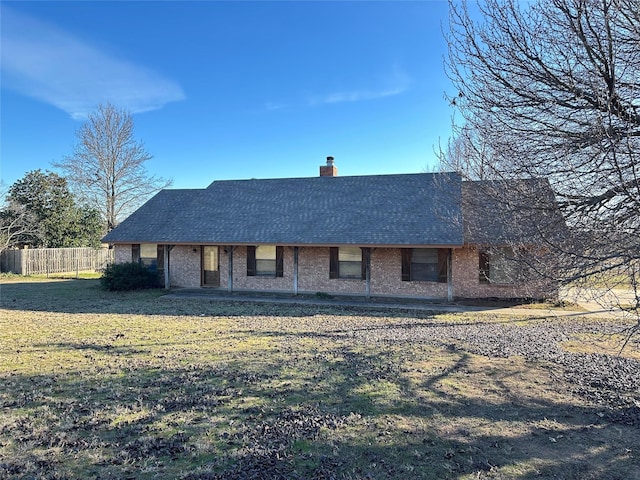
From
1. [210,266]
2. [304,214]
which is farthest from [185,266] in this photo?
[304,214]

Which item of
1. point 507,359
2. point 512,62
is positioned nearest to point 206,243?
point 507,359

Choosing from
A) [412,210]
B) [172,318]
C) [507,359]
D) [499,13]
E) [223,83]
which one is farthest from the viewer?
[223,83]

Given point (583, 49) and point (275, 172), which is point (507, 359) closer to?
point (583, 49)

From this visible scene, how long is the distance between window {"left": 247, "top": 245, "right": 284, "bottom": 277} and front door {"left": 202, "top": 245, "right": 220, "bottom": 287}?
6.58 ft

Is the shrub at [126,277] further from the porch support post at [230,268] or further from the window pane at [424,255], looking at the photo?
the window pane at [424,255]

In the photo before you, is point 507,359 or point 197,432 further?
point 507,359

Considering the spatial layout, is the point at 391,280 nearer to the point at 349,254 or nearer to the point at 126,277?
the point at 349,254

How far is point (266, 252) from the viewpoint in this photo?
55.8 feet

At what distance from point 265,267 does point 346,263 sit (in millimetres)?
3614

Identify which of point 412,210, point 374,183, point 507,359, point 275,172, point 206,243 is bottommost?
point 507,359

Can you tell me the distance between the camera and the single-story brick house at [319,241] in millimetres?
14781

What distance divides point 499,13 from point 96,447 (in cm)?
630

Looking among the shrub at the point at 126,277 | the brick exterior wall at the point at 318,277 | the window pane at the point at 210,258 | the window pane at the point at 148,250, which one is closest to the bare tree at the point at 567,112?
the brick exterior wall at the point at 318,277

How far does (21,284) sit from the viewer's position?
68.1ft
